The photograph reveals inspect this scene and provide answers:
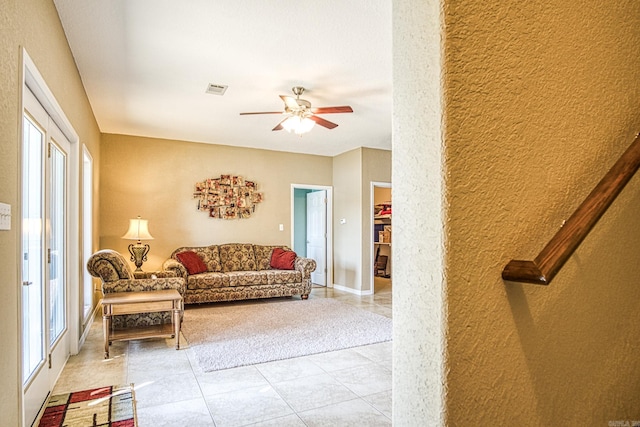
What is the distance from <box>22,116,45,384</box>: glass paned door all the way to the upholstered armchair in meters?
1.17

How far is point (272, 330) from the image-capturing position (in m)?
4.39

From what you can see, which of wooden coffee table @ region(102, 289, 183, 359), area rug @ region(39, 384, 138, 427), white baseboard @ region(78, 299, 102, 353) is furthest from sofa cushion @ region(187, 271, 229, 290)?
area rug @ region(39, 384, 138, 427)

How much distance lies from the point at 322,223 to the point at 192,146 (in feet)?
9.28

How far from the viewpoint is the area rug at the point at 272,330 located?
3.56m

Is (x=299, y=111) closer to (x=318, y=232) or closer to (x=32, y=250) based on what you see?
(x=32, y=250)

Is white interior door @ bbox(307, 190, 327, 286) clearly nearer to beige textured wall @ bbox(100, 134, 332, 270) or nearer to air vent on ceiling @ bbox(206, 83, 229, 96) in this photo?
beige textured wall @ bbox(100, 134, 332, 270)

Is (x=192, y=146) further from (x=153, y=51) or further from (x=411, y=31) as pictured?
(x=411, y=31)

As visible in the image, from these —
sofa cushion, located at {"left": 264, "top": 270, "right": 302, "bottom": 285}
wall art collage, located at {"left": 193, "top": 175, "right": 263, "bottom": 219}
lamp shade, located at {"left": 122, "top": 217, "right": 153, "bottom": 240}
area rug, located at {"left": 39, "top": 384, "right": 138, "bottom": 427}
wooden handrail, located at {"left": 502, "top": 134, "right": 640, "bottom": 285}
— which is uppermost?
wall art collage, located at {"left": 193, "top": 175, "right": 263, "bottom": 219}

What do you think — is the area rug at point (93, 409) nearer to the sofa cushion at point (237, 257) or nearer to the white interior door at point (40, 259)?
the white interior door at point (40, 259)

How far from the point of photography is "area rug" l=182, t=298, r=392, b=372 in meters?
3.56

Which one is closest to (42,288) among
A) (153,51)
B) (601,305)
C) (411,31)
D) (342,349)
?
(153,51)

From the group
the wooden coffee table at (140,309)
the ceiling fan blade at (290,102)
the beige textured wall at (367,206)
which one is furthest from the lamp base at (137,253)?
the beige textured wall at (367,206)

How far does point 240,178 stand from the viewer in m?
6.88

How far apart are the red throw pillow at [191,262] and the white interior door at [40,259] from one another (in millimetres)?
2501
